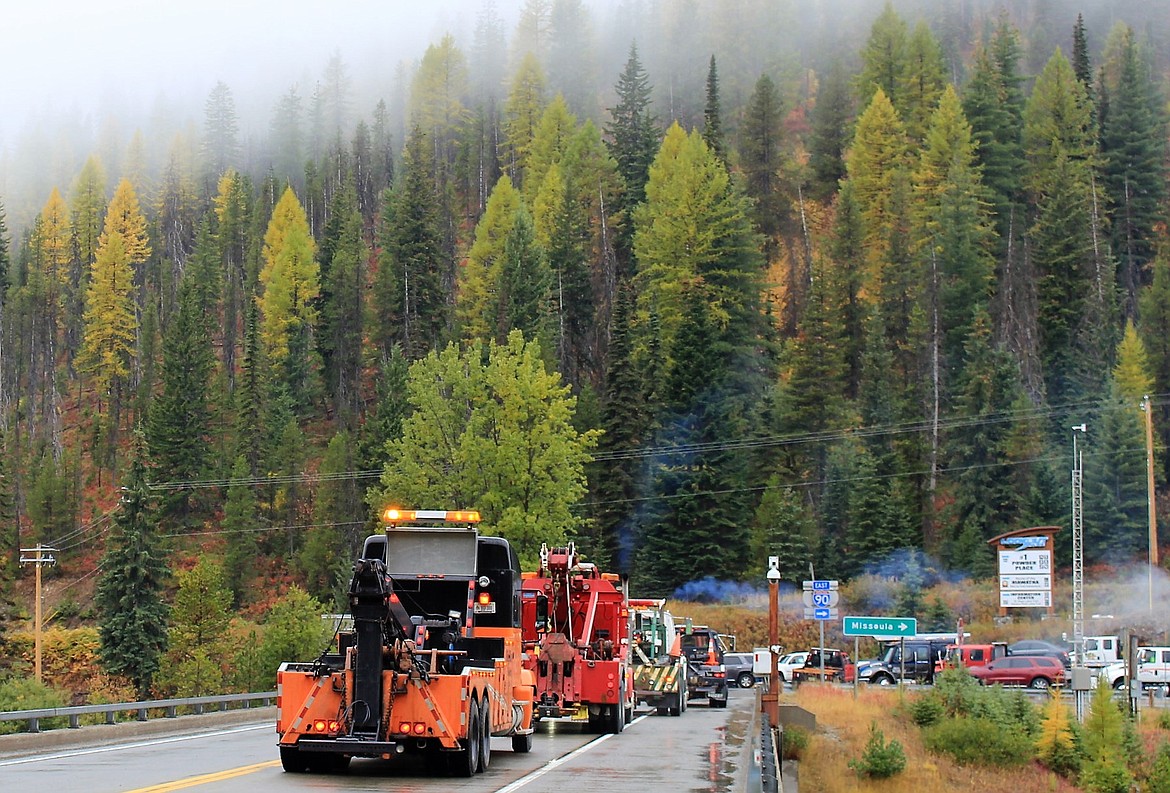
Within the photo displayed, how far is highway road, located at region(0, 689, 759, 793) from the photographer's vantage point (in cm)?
1634

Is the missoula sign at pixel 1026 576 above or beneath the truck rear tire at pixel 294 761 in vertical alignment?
above

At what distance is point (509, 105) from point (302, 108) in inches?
1619

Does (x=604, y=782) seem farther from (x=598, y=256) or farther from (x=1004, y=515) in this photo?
(x=598, y=256)

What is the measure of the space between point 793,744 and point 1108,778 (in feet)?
23.2

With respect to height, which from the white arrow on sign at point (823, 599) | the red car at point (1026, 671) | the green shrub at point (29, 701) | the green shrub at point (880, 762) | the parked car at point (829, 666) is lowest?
the parked car at point (829, 666)

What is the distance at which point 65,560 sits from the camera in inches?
3839

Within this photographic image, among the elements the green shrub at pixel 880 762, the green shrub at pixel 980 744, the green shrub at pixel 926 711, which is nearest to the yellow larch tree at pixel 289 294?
the green shrub at pixel 926 711

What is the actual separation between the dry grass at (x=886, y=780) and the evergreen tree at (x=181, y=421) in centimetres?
6491

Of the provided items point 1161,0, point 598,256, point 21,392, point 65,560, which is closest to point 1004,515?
point 598,256

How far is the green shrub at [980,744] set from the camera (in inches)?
1283

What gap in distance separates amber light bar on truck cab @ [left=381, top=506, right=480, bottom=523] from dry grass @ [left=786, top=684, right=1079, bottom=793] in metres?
8.82

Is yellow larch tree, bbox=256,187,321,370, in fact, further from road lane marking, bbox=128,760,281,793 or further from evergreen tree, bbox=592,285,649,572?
road lane marking, bbox=128,760,281,793

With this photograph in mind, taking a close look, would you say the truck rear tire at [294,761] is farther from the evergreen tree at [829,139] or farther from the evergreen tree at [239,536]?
the evergreen tree at [829,139]

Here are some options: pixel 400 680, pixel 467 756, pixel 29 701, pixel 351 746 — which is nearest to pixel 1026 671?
pixel 29 701
